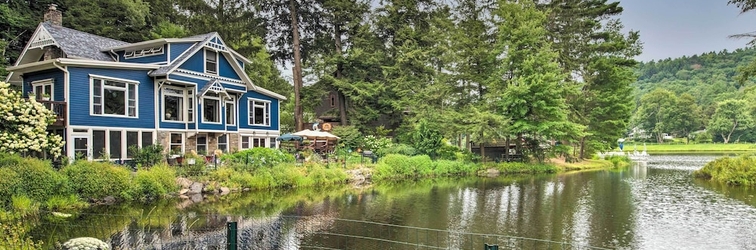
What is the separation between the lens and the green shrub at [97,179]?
15188mm

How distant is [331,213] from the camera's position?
14469 millimetres

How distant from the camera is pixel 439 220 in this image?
13414 millimetres

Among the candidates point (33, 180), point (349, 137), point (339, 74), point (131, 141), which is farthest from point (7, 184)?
point (339, 74)

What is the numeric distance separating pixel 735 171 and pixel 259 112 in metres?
25.3

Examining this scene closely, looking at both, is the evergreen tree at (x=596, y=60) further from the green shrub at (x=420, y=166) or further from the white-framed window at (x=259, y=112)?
the white-framed window at (x=259, y=112)

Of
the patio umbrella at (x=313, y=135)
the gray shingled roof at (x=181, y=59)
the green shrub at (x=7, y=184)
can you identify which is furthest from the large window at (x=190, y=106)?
the green shrub at (x=7, y=184)

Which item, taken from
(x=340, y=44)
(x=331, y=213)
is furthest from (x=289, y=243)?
(x=340, y=44)

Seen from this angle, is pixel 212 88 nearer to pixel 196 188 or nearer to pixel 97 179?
pixel 196 188

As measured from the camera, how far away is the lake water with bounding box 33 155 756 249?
34.5 ft

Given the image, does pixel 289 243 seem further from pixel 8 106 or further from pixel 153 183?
pixel 8 106

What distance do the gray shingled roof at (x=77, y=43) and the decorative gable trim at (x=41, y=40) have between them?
0.17 m

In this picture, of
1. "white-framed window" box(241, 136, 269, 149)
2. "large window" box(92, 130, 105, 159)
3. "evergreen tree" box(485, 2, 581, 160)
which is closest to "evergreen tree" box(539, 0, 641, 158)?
"evergreen tree" box(485, 2, 581, 160)

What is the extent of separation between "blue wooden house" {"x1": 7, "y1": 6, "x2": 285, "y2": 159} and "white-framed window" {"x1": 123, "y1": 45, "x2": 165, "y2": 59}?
0.16 ft

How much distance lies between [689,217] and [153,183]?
17.5m
